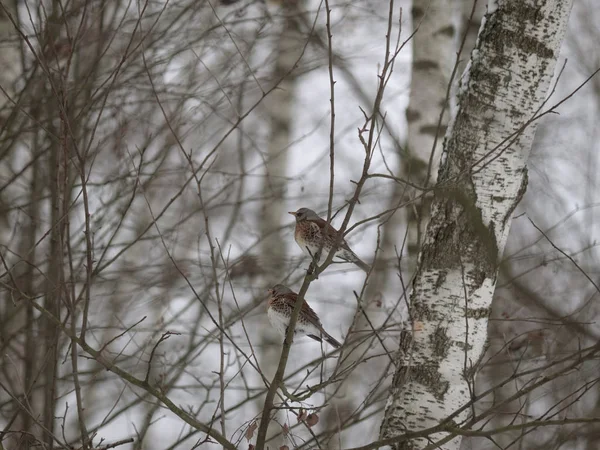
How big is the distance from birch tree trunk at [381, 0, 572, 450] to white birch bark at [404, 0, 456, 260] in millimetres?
1756

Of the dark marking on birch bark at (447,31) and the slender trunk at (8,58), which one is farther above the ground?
the dark marking on birch bark at (447,31)

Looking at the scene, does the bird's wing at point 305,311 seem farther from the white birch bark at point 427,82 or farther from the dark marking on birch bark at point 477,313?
the white birch bark at point 427,82

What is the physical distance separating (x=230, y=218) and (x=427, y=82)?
2.40 meters

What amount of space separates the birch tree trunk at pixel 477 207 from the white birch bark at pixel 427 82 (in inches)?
69.1

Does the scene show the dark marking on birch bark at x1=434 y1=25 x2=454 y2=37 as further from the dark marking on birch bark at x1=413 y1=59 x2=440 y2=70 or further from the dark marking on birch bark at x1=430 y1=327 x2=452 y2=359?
the dark marking on birch bark at x1=430 y1=327 x2=452 y2=359

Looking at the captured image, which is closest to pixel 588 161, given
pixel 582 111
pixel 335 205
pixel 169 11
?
pixel 582 111

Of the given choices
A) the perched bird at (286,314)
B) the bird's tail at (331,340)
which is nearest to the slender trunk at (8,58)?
the perched bird at (286,314)

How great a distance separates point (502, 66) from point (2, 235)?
3.16 metres

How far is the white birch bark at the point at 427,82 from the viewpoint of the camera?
14.6 ft

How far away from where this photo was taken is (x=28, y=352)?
340cm

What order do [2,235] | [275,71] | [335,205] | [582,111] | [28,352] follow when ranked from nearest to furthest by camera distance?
[28,352]
[2,235]
[335,205]
[275,71]
[582,111]

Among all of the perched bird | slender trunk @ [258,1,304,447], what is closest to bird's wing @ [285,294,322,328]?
the perched bird

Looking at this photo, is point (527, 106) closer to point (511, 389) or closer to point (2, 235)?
point (2, 235)

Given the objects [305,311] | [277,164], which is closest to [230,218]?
[277,164]
